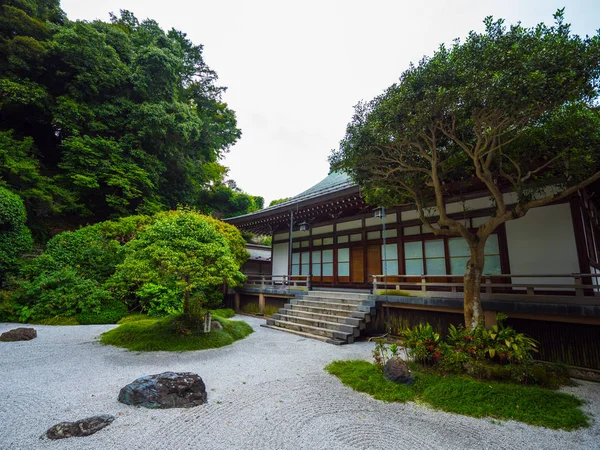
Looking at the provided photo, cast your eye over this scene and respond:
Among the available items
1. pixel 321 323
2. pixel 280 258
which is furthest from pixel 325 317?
pixel 280 258

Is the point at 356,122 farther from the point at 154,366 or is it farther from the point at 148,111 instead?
the point at 148,111

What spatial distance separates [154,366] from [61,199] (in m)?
12.0

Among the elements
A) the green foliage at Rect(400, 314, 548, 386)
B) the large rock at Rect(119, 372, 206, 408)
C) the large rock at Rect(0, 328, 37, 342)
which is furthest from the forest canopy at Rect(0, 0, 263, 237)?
the green foliage at Rect(400, 314, 548, 386)

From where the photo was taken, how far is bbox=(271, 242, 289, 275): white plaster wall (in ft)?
44.1

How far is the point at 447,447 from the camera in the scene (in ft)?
8.52

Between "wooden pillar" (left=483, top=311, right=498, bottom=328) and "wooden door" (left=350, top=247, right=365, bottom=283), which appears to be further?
"wooden door" (left=350, top=247, right=365, bottom=283)

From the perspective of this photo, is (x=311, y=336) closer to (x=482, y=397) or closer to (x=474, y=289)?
(x=474, y=289)

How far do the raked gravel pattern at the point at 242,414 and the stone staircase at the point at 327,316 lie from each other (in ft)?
6.60

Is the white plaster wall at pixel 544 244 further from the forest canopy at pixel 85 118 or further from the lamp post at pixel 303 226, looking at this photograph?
the forest canopy at pixel 85 118

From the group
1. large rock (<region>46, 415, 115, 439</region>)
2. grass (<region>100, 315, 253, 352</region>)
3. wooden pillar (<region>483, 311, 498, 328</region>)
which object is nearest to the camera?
large rock (<region>46, 415, 115, 439</region>)

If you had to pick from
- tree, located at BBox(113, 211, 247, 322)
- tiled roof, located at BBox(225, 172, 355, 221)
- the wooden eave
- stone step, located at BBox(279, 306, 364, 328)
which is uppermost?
tiled roof, located at BBox(225, 172, 355, 221)

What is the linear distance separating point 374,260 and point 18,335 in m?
10.2

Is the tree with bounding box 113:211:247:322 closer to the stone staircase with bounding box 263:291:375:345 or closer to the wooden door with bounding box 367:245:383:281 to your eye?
the stone staircase with bounding box 263:291:375:345

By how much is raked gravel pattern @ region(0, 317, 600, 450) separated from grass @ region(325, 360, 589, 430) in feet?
0.42
